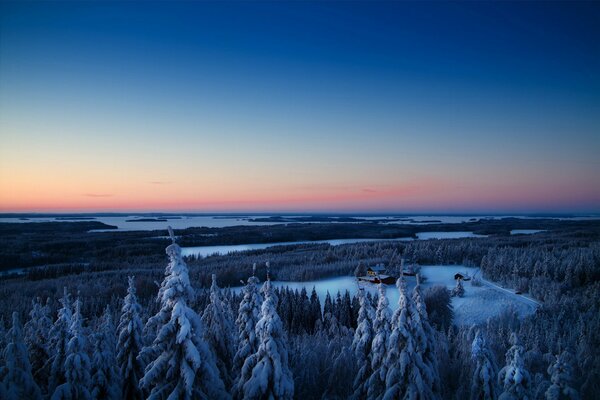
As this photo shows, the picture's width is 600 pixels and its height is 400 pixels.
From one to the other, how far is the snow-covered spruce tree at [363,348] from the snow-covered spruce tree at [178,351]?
146 inches

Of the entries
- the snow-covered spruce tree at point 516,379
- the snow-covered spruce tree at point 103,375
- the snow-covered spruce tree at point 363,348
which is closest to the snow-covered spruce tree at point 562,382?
the snow-covered spruce tree at point 516,379

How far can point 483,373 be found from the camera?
668 cm

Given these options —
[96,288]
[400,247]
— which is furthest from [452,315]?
[400,247]

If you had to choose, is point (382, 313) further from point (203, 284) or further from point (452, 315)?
point (203, 284)

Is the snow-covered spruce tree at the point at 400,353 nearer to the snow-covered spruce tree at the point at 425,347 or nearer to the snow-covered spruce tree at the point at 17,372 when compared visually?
the snow-covered spruce tree at the point at 425,347

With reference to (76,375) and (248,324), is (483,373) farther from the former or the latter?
(76,375)

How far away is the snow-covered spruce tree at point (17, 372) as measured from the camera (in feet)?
17.6

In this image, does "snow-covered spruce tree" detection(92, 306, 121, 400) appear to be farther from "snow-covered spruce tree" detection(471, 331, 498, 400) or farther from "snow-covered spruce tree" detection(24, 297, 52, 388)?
"snow-covered spruce tree" detection(471, 331, 498, 400)

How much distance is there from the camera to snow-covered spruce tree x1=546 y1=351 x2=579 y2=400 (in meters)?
5.55

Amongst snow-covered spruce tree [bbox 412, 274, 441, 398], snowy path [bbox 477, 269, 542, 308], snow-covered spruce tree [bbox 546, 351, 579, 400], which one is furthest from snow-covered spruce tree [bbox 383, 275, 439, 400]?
snowy path [bbox 477, 269, 542, 308]

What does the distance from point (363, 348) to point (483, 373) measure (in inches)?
101

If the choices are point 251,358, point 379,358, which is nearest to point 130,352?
point 251,358

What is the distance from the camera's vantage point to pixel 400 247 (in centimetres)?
4600

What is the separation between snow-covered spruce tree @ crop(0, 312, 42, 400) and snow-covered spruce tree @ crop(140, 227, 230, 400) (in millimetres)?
2281
